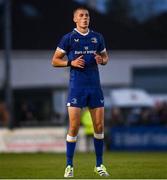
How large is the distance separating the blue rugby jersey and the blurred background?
53.3 ft

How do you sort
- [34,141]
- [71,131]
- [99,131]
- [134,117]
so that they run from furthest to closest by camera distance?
[134,117] < [34,141] < [99,131] < [71,131]

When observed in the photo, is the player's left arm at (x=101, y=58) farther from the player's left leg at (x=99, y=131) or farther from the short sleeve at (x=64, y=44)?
the player's left leg at (x=99, y=131)

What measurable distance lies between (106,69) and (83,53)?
28709 mm

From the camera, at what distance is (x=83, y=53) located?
1153 centimetres

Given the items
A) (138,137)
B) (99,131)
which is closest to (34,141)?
(138,137)

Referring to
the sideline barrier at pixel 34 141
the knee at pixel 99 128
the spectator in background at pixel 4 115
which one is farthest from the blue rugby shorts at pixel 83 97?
the spectator in background at pixel 4 115

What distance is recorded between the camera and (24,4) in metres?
→ 41.0

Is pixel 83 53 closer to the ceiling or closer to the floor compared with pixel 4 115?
closer to the ceiling

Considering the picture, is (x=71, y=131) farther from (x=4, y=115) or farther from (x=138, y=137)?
(x=4, y=115)

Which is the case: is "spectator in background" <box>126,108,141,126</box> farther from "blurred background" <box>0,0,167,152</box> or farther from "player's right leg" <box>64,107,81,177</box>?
"player's right leg" <box>64,107,81,177</box>

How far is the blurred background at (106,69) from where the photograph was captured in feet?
100

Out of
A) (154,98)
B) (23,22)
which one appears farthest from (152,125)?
(23,22)

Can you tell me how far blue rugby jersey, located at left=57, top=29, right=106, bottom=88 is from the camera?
11.5 metres

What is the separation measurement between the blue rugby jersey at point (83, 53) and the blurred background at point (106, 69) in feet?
53.3
